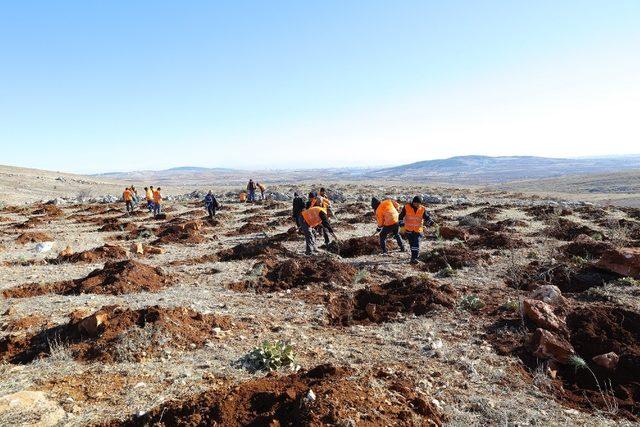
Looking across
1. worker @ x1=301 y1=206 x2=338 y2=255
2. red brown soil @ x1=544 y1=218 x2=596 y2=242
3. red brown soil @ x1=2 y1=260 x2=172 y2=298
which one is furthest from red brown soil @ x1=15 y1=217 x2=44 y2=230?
red brown soil @ x1=544 y1=218 x2=596 y2=242

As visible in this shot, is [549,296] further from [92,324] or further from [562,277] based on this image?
[92,324]

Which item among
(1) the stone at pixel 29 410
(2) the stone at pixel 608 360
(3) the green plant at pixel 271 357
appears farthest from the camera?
(3) the green plant at pixel 271 357

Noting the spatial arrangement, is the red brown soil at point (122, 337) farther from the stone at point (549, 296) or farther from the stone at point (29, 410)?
the stone at point (549, 296)

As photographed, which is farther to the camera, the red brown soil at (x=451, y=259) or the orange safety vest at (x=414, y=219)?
the orange safety vest at (x=414, y=219)

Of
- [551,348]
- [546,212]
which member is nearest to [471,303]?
[551,348]

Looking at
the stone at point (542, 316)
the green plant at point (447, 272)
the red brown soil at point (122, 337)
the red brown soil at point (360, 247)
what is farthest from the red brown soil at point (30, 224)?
the stone at point (542, 316)

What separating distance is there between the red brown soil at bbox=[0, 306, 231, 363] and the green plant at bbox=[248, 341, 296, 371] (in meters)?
0.96

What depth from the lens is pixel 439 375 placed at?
16.3 feet

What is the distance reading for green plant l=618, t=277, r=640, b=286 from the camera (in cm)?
812

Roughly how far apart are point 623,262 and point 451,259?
341cm

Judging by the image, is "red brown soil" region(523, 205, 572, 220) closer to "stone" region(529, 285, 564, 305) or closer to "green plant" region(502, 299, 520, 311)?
"stone" region(529, 285, 564, 305)

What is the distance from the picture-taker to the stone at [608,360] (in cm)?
500

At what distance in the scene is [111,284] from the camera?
28.7 ft

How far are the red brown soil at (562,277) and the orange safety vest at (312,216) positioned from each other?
5.17m
